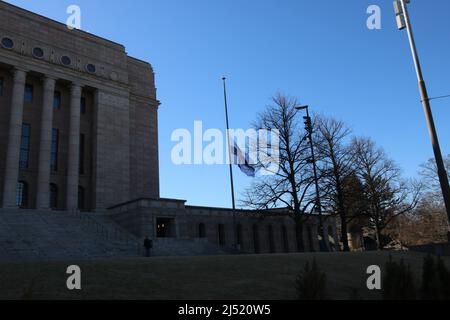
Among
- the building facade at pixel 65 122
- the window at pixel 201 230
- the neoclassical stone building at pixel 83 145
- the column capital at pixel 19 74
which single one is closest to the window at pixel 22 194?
the building facade at pixel 65 122

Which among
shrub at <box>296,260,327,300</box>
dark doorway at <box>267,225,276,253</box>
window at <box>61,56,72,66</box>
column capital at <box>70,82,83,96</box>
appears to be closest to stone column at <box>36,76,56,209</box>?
column capital at <box>70,82,83,96</box>

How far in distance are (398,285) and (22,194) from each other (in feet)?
140

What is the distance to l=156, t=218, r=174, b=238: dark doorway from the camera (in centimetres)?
3938

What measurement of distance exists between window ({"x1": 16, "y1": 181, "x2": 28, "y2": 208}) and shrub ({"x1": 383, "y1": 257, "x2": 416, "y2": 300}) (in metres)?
41.3

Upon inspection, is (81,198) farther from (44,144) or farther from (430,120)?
(430,120)

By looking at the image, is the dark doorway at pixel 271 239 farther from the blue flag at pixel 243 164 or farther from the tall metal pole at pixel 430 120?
the tall metal pole at pixel 430 120

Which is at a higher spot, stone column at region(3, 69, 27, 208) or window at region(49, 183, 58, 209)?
stone column at region(3, 69, 27, 208)

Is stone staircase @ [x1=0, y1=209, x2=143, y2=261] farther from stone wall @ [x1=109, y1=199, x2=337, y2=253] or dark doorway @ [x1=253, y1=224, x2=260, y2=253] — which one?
dark doorway @ [x1=253, y1=224, x2=260, y2=253]

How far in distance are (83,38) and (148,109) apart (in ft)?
40.8

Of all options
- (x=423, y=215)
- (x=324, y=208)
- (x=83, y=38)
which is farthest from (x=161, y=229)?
(x=423, y=215)
